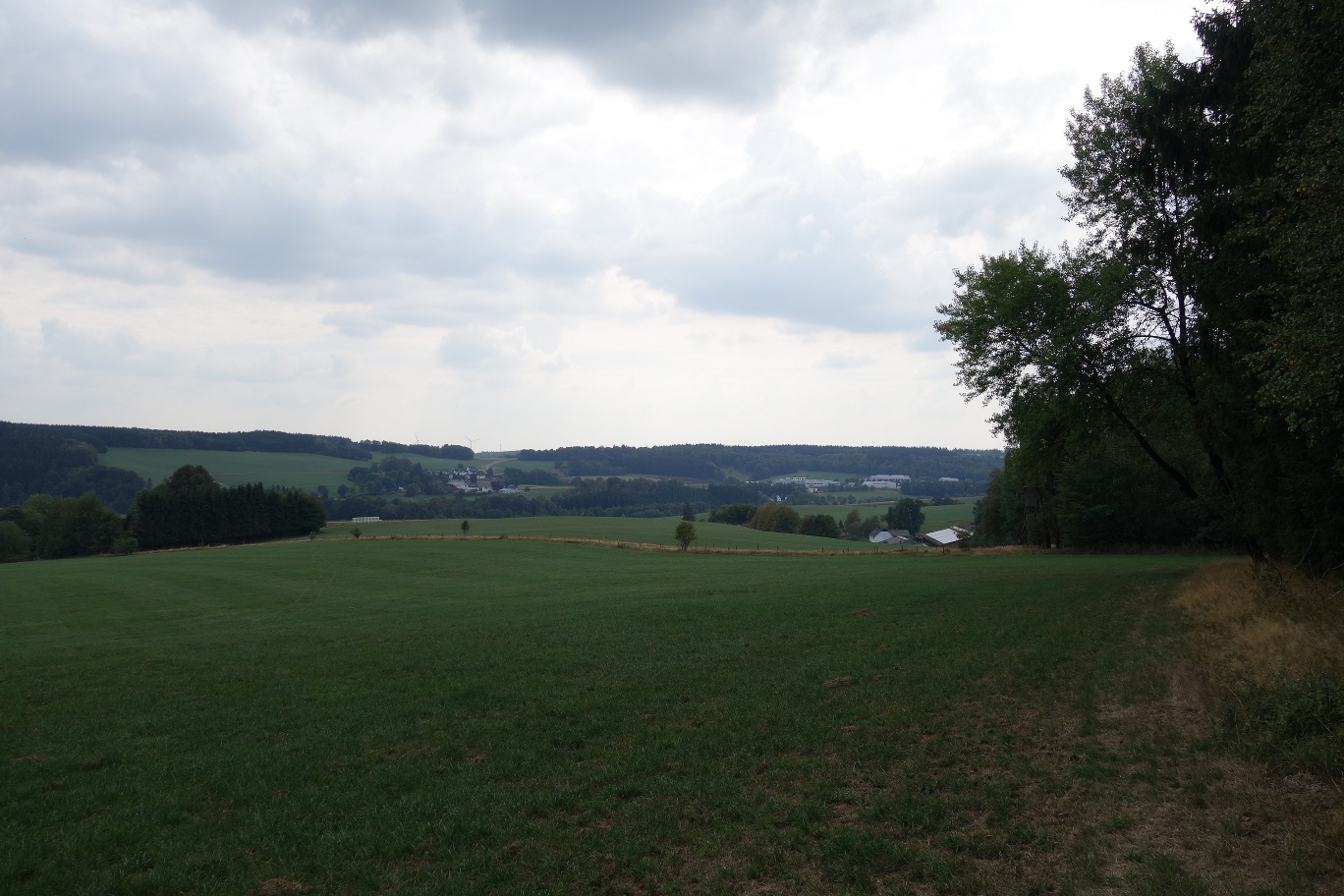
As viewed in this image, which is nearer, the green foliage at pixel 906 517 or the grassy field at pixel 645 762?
the grassy field at pixel 645 762

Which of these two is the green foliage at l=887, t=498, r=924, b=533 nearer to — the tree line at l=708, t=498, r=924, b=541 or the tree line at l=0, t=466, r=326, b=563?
the tree line at l=708, t=498, r=924, b=541

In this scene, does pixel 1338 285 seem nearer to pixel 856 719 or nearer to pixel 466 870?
pixel 856 719

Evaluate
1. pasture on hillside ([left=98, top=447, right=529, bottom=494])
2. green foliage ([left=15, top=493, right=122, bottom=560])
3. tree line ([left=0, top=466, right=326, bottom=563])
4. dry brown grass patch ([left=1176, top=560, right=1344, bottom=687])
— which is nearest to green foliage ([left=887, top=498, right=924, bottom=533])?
tree line ([left=0, top=466, right=326, bottom=563])

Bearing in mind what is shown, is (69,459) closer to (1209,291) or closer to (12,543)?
(12,543)

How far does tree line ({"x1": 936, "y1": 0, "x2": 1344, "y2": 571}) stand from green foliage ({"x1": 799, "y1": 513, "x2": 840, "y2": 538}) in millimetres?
87090

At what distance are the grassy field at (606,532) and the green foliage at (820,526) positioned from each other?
22499 mm

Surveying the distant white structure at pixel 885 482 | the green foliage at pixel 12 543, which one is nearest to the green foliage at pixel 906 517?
the distant white structure at pixel 885 482

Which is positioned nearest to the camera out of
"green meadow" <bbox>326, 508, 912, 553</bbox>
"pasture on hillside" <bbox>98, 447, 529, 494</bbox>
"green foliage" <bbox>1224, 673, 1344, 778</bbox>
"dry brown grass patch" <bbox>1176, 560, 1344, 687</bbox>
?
"green foliage" <bbox>1224, 673, 1344, 778</bbox>

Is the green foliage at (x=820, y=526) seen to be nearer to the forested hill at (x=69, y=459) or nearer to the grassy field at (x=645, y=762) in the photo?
the grassy field at (x=645, y=762)

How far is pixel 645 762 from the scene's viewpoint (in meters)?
9.53

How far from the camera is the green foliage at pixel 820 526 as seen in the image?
390ft

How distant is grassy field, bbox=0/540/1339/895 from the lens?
6.69 metres

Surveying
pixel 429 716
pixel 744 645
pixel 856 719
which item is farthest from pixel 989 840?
pixel 744 645

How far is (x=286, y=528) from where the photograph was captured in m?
97.5
